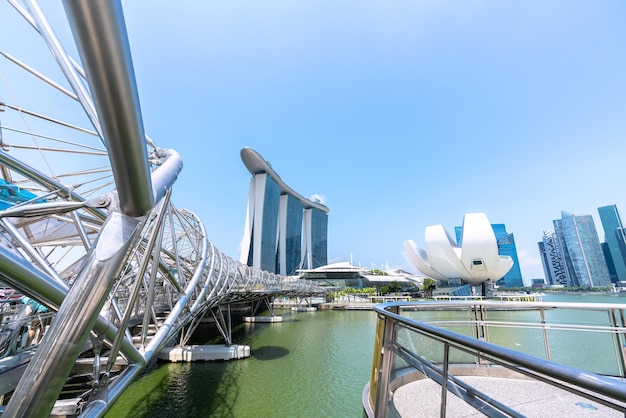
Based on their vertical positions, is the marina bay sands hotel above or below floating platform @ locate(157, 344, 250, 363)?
above

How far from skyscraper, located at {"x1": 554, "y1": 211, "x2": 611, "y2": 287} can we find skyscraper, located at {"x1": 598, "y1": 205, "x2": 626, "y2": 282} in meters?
2.24

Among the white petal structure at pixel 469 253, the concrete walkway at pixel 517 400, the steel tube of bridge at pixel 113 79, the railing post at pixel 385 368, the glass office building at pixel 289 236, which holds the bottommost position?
the concrete walkway at pixel 517 400

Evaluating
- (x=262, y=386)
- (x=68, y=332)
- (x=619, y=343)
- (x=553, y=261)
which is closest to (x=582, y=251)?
(x=553, y=261)

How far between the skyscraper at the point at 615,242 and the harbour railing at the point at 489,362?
117 m

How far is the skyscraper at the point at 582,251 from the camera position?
283 ft

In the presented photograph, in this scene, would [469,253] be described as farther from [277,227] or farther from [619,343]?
[277,227]

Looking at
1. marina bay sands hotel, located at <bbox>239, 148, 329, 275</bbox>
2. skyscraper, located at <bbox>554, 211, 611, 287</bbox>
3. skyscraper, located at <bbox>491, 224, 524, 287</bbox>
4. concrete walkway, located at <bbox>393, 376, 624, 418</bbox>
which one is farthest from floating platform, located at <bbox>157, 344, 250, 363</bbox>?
skyscraper, located at <bbox>491, 224, 524, 287</bbox>

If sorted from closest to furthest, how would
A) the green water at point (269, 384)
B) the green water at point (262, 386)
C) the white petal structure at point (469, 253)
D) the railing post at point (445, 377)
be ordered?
the railing post at point (445, 377) < the green water at point (269, 384) < the green water at point (262, 386) < the white petal structure at point (469, 253)

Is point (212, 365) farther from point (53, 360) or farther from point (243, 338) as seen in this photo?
point (53, 360)

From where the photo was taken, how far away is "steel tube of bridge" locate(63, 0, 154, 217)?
131 centimetres

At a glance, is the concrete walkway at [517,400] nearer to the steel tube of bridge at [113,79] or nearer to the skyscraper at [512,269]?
the steel tube of bridge at [113,79]

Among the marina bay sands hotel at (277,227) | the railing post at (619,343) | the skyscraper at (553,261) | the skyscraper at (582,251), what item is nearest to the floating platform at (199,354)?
the railing post at (619,343)

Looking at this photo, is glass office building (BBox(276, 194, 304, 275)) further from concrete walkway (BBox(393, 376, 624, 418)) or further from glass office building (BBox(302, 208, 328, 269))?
concrete walkway (BBox(393, 376, 624, 418))

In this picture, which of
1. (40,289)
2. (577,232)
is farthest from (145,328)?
(577,232)
